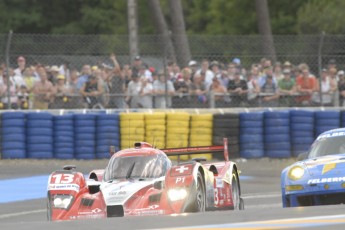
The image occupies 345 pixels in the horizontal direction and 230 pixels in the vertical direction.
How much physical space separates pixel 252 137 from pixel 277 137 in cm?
50

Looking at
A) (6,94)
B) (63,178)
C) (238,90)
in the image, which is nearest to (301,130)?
(238,90)

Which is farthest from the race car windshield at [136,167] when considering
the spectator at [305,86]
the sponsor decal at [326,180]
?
the spectator at [305,86]

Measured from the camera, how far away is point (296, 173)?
1340 centimetres

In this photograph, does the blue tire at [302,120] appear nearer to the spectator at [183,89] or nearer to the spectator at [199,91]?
the spectator at [199,91]

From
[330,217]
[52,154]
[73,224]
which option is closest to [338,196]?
[330,217]

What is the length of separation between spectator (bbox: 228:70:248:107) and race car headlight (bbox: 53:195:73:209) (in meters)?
10.3

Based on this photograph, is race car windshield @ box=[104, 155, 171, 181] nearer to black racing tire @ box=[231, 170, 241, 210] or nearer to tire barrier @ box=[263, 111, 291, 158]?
black racing tire @ box=[231, 170, 241, 210]

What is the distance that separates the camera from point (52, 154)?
21516 millimetres

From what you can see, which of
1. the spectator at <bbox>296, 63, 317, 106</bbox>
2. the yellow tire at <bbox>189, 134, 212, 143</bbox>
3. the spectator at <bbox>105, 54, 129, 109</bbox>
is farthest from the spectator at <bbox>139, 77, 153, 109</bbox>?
the spectator at <bbox>296, 63, 317, 106</bbox>

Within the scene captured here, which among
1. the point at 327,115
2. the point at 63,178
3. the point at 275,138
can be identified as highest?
the point at 327,115

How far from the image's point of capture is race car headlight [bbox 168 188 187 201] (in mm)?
12414

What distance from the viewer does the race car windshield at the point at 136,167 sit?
13.4 meters

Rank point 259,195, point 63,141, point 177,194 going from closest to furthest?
point 177,194 → point 259,195 → point 63,141

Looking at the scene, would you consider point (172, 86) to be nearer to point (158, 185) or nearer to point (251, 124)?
point (251, 124)
